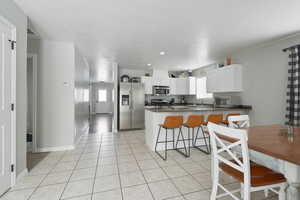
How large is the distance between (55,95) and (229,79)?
4.46m

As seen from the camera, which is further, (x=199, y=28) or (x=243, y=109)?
(x=243, y=109)

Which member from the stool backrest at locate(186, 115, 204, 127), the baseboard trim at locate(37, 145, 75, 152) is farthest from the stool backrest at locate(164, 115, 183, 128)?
the baseboard trim at locate(37, 145, 75, 152)

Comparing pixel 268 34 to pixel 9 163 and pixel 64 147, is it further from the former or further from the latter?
pixel 64 147

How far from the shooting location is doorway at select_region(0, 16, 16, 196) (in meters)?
1.68

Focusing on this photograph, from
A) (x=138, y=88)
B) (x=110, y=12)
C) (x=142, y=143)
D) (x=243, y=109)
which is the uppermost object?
(x=110, y=12)

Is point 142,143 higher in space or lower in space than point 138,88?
lower

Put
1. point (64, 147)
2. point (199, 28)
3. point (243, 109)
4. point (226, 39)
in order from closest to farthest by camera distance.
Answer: point (199, 28), point (226, 39), point (64, 147), point (243, 109)

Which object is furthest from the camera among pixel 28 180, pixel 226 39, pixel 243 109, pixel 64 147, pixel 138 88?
pixel 138 88

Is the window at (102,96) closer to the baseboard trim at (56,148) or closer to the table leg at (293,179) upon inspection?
the baseboard trim at (56,148)

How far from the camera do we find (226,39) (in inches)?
119

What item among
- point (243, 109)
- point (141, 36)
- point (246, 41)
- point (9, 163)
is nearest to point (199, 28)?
point (141, 36)

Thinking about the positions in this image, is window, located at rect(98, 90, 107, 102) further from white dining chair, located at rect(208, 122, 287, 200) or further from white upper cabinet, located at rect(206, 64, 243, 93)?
white dining chair, located at rect(208, 122, 287, 200)

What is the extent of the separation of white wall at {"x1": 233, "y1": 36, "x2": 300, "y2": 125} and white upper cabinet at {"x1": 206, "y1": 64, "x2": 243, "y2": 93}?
0.14 meters

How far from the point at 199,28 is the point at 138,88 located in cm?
324
